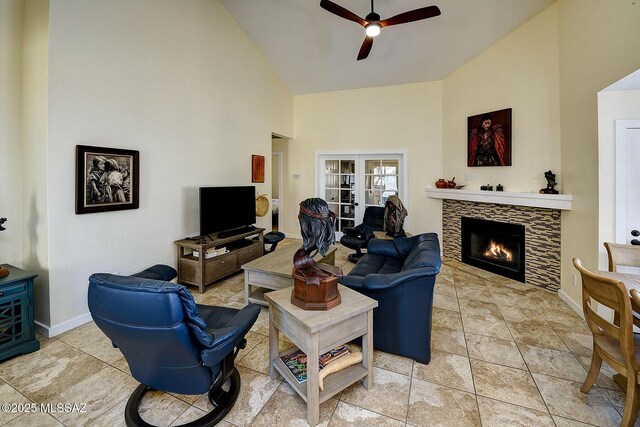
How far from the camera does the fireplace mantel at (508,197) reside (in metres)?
3.37

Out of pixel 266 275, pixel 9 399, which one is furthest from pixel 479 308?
pixel 9 399

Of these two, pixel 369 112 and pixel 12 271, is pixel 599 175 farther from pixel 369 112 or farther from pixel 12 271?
pixel 12 271

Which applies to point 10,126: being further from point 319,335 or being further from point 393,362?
point 393,362

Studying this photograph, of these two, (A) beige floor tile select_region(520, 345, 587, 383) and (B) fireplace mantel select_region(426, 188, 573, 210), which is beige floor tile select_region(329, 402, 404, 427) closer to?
(A) beige floor tile select_region(520, 345, 587, 383)

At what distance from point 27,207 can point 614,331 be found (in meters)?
4.52

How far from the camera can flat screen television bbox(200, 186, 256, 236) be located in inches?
153

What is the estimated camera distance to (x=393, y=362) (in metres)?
2.25

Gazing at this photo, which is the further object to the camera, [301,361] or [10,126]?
[10,126]

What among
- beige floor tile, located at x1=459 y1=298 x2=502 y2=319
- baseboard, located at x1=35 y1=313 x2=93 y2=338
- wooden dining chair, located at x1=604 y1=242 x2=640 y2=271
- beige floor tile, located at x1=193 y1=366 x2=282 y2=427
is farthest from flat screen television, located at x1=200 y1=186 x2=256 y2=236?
wooden dining chair, located at x1=604 y1=242 x2=640 y2=271

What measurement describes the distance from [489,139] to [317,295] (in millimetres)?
4099

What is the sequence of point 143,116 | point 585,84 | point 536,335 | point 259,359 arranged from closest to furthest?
1. point 259,359
2. point 536,335
3. point 585,84
4. point 143,116

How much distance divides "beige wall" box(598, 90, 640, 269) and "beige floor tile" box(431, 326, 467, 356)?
60.9 inches

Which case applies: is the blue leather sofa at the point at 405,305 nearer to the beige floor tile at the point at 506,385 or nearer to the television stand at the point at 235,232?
the beige floor tile at the point at 506,385

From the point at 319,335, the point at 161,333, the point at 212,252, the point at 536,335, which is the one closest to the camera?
the point at 161,333
